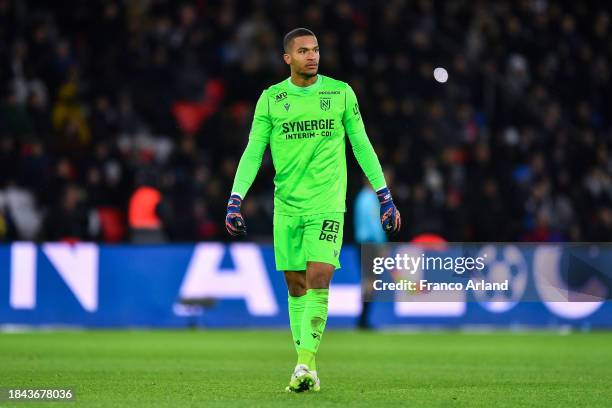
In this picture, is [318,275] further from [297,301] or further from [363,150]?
[363,150]

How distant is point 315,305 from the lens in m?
8.13

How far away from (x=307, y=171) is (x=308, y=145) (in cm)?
18

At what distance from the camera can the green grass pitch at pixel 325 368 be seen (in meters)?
7.80

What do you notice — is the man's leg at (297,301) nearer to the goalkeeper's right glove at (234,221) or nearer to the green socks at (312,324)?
the green socks at (312,324)

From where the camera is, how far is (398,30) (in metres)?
21.7

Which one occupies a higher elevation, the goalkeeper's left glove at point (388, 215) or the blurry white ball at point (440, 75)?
the blurry white ball at point (440, 75)

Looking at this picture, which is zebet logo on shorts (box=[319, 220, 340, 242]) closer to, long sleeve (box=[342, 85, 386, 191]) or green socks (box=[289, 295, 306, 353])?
long sleeve (box=[342, 85, 386, 191])

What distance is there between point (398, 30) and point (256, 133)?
13.6 meters

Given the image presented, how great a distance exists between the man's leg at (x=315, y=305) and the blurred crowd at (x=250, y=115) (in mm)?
9310

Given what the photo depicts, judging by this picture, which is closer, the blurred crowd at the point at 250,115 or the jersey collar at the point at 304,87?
the jersey collar at the point at 304,87

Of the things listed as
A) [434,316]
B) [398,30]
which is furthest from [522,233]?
[398,30]
